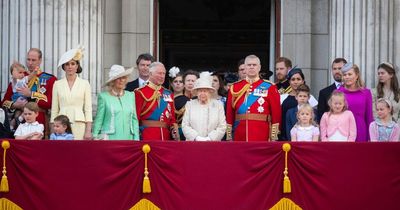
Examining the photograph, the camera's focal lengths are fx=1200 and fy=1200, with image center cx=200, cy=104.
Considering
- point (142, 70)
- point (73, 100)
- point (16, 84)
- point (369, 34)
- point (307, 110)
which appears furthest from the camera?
point (369, 34)

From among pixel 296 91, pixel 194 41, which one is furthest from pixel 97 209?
pixel 194 41

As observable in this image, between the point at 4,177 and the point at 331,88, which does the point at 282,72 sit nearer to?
the point at 331,88

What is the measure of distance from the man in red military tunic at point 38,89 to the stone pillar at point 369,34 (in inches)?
172

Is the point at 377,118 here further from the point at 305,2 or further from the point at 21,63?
the point at 21,63

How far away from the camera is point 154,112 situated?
1572 cm

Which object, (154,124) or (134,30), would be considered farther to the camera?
(134,30)

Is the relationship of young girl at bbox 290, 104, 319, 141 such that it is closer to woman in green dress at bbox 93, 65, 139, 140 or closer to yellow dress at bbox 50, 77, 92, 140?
woman in green dress at bbox 93, 65, 139, 140

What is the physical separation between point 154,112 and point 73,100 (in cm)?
107

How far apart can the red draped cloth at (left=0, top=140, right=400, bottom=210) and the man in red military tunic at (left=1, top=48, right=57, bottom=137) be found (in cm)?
198

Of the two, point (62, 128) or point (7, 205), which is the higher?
point (62, 128)

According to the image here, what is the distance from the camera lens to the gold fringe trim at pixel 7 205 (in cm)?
1417

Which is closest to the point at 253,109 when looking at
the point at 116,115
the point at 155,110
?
the point at 155,110

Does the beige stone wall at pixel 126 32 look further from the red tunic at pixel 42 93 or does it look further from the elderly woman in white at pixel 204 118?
the elderly woman in white at pixel 204 118

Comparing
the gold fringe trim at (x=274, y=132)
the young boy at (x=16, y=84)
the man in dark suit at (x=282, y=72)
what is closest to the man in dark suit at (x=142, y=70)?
the young boy at (x=16, y=84)
